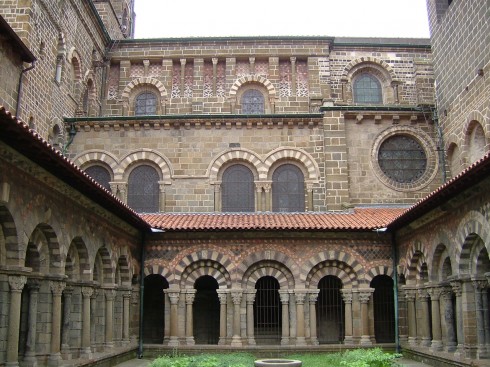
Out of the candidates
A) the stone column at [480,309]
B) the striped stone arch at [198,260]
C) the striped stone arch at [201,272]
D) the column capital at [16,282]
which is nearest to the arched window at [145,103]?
the striped stone arch at [198,260]

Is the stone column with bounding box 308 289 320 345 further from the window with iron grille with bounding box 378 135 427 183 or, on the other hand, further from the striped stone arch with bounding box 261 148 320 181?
the window with iron grille with bounding box 378 135 427 183

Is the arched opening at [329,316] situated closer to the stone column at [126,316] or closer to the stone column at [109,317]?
the stone column at [126,316]

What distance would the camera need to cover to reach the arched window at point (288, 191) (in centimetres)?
2331

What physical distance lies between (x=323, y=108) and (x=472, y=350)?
38.2 feet

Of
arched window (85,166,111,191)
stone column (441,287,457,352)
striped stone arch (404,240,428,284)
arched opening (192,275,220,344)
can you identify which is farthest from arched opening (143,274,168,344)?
stone column (441,287,457,352)

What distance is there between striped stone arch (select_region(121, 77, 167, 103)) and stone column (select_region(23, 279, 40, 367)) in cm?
1467

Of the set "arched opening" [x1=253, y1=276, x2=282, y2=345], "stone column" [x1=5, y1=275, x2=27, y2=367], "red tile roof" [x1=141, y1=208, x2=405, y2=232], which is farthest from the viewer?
"arched opening" [x1=253, y1=276, x2=282, y2=345]

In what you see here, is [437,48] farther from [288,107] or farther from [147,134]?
[147,134]

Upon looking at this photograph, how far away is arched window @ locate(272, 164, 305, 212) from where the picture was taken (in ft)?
76.5

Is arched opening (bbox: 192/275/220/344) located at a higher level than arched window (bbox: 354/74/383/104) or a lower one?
lower

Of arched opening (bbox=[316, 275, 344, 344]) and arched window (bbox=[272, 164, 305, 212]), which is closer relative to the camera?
arched opening (bbox=[316, 275, 344, 344])

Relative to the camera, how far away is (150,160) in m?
23.5

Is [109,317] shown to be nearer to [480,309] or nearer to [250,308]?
[250,308]

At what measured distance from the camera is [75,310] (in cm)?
1541
